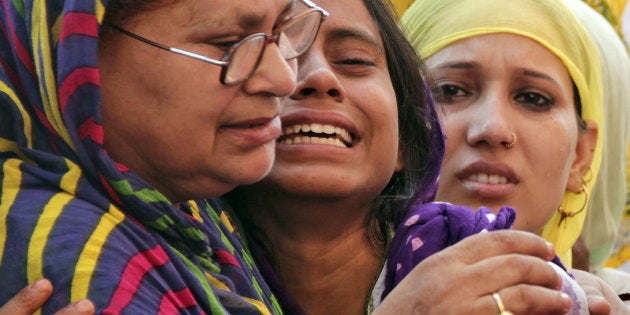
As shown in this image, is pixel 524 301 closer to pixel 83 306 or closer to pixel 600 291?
pixel 83 306

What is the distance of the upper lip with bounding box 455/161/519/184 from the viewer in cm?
406

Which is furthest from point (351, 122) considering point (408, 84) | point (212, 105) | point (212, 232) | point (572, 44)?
point (572, 44)

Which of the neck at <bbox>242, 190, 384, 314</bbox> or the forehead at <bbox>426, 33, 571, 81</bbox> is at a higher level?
the forehead at <bbox>426, 33, 571, 81</bbox>

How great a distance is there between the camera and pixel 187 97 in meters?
2.31


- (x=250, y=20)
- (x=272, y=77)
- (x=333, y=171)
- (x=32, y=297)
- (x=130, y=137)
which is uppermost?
(x=250, y=20)

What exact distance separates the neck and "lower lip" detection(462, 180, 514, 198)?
0.90 metres

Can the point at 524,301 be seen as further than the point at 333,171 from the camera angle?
No

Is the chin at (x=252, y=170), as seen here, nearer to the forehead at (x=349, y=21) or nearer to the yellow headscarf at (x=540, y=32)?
the forehead at (x=349, y=21)

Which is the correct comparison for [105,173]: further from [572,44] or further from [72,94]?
[572,44]

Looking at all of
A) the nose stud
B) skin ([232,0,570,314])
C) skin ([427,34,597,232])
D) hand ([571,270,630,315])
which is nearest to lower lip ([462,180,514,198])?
skin ([427,34,597,232])

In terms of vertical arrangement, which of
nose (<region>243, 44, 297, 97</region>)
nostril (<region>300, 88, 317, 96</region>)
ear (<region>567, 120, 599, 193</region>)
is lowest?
ear (<region>567, 120, 599, 193</region>)

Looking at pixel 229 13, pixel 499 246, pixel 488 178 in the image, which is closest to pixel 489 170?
pixel 488 178

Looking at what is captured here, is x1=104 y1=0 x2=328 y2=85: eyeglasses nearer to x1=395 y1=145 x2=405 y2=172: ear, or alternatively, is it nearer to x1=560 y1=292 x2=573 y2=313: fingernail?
x1=560 y1=292 x2=573 y2=313: fingernail

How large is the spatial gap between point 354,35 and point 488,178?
3.47 ft
